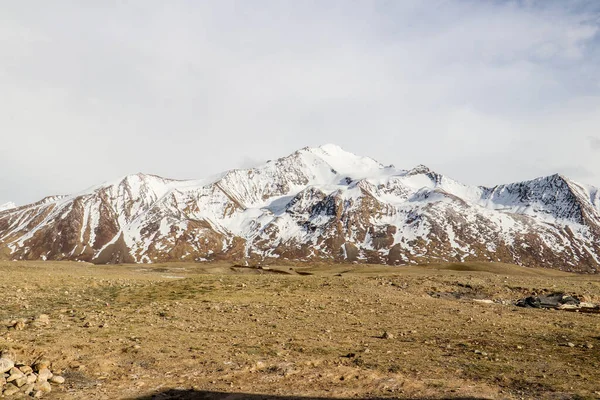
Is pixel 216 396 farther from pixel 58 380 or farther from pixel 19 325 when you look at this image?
pixel 19 325

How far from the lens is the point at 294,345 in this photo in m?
15.2

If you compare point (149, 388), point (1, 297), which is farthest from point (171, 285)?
point (149, 388)

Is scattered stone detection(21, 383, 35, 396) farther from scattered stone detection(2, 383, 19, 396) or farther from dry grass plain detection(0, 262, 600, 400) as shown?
dry grass plain detection(0, 262, 600, 400)

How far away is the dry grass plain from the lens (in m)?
11.4

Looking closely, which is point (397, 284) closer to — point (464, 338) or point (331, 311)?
point (331, 311)

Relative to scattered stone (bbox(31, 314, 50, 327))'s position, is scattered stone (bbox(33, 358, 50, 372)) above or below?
below

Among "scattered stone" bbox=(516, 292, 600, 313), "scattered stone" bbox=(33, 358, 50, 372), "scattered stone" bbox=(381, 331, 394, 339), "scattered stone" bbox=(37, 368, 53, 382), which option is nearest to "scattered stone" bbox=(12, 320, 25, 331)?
"scattered stone" bbox=(33, 358, 50, 372)

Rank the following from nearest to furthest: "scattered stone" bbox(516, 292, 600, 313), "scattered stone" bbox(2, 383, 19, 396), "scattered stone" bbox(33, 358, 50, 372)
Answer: "scattered stone" bbox(2, 383, 19, 396)
"scattered stone" bbox(33, 358, 50, 372)
"scattered stone" bbox(516, 292, 600, 313)

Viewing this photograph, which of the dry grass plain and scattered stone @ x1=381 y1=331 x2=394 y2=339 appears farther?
scattered stone @ x1=381 y1=331 x2=394 y2=339

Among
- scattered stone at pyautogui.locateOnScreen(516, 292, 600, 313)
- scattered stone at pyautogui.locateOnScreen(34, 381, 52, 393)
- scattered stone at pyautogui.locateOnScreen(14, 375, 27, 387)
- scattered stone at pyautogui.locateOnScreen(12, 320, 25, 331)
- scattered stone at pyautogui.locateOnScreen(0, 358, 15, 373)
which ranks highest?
scattered stone at pyautogui.locateOnScreen(516, 292, 600, 313)

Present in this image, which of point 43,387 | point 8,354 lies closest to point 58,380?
point 43,387

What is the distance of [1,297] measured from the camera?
2186cm

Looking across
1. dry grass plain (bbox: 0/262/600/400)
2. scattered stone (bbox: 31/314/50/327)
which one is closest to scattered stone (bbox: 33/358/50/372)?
dry grass plain (bbox: 0/262/600/400)

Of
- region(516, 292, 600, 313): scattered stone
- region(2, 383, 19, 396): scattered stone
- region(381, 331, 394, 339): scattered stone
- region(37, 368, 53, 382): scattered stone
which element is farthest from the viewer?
region(516, 292, 600, 313): scattered stone
